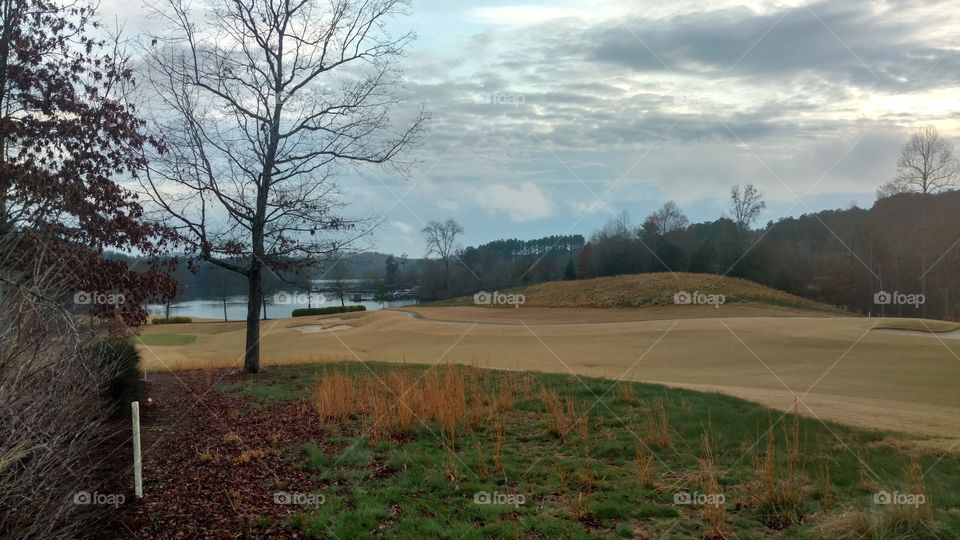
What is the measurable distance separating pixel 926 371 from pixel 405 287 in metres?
23.4

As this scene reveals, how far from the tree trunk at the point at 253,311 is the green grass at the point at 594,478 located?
7.08m

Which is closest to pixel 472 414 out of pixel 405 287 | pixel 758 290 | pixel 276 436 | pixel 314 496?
pixel 276 436

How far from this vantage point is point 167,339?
116ft

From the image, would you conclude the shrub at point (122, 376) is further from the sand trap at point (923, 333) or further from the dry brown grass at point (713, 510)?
the sand trap at point (923, 333)

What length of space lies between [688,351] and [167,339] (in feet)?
90.2

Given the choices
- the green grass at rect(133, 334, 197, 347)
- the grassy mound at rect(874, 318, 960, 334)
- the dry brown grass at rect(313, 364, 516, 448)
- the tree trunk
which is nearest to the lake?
the tree trunk

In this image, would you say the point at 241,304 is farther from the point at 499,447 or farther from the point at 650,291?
the point at 650,291

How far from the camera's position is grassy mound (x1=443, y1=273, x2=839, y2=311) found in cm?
3878

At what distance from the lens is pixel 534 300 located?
151 ft

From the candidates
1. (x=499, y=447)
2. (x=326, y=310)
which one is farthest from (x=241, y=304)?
(x=326, y=310)

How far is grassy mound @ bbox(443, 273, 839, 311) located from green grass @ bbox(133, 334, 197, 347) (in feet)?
62.8

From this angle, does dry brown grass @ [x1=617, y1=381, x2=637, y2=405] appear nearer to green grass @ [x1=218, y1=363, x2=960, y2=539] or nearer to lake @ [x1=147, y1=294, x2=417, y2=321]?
green grass @ [x1=218, y1=363, x2=960, y2=539]

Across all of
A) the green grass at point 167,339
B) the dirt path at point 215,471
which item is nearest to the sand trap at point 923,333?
the dirt path at point 215,471

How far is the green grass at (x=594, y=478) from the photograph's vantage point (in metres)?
5.55
